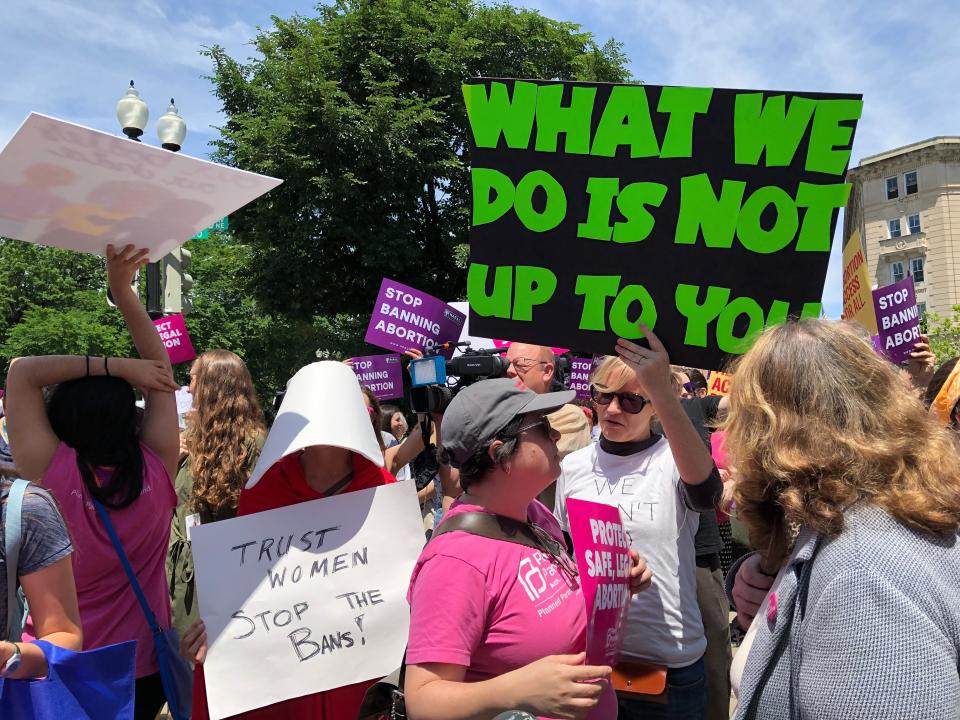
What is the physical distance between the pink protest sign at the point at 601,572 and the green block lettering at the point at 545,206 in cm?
96

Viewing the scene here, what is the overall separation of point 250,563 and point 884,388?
68.2 inches

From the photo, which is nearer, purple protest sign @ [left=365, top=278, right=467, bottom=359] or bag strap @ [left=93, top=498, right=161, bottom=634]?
bag strap @ [left=93, top=498, right=161, bottom=634]

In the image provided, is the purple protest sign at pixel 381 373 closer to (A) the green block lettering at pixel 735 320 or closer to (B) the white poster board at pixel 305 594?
(B) the white poster board at pixel 305 594

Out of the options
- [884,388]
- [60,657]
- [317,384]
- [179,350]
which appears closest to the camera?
[884,388]

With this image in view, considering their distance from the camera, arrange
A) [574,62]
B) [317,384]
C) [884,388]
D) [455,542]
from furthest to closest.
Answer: [574,62] < [317,384] < [455,542] < [884,388]

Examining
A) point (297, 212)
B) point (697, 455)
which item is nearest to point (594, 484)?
point (697, 455)

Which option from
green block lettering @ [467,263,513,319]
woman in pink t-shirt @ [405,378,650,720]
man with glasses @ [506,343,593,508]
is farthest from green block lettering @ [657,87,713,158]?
man with glasses @ [506,343,593,508]

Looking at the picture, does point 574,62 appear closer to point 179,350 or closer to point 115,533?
point 179,350

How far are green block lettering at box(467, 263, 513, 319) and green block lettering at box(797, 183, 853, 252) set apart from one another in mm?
920

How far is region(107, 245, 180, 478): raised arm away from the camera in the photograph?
261cm

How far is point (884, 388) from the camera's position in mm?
1521

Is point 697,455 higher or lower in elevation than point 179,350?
lower

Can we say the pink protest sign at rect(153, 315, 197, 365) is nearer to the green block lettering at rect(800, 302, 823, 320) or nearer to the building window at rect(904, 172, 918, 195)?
the green block lettering at rect(800, 302, 823, 320)

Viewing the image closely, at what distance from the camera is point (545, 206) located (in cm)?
248
